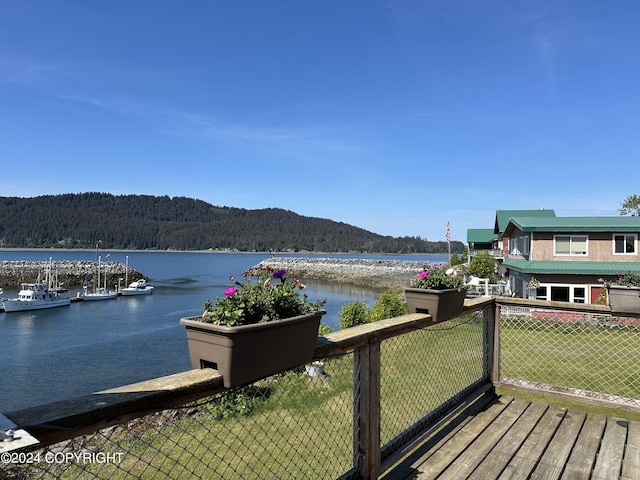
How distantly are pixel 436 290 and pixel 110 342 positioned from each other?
2221 centimetres

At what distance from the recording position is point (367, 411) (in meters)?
2.35

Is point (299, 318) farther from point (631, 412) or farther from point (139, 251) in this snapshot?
point (139, 251)

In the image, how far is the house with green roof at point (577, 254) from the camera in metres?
16.3

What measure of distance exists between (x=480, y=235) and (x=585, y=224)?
29858mm

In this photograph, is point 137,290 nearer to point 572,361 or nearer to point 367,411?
point 572,361

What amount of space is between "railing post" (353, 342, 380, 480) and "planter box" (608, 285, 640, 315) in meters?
2.91

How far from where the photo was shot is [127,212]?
604 feet

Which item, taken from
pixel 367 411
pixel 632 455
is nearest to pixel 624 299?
pixel 632 455

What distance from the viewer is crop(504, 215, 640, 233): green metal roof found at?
16.4 m

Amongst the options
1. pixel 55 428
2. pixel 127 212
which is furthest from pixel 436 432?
pixel 127 212

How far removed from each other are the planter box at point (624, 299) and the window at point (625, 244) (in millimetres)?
15661

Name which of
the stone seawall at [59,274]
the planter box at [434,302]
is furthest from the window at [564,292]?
the stone seawall at [59,274]

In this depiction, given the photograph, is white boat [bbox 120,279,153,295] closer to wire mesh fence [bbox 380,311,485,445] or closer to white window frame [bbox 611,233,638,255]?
wire mesh fence [bbox 380,311,485,445]

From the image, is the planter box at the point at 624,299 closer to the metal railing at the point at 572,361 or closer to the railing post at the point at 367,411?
the metal railing at the point at 572,361
